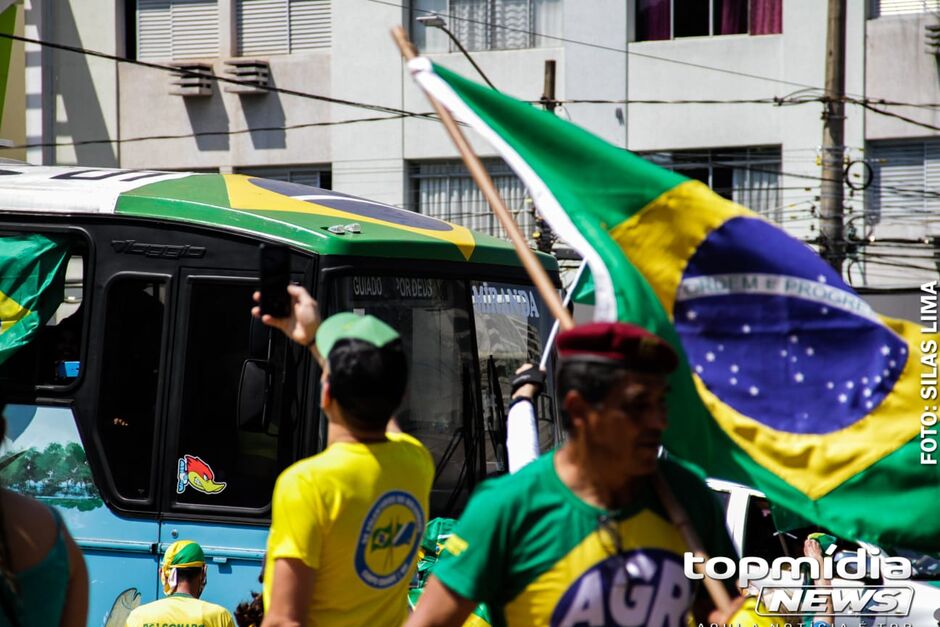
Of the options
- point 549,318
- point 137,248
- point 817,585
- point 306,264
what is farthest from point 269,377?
point 817,585

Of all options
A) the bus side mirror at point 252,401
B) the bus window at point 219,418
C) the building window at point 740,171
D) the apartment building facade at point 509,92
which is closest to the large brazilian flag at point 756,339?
the bus side mirror at point 252,401

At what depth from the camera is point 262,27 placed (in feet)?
80.0

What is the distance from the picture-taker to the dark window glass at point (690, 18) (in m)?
22.4

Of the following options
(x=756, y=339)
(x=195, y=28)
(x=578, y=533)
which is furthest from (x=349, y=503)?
(x=195, y=28)

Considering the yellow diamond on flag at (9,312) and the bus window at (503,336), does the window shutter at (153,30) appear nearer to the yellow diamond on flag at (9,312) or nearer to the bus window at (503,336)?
the yellow diamond on flag at (9,312)

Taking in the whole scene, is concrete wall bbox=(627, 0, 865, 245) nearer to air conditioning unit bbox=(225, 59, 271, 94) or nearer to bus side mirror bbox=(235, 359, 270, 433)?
air conditioning unit bbox=(225, 59, 271, 94)

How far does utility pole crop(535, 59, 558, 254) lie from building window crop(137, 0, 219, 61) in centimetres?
728

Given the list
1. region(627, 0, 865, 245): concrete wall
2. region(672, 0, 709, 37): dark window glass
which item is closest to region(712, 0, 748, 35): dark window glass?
region(672, 0, 709, 37): dark window glass

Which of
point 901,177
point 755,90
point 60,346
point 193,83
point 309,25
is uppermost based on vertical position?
point 309,25

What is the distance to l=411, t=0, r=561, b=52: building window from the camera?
22.9m

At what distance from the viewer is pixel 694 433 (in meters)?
4.06

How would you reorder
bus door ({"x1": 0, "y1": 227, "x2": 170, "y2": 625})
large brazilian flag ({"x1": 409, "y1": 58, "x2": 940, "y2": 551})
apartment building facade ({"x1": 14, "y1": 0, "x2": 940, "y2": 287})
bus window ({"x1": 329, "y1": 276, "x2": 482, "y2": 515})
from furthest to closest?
apartment building facade ({"x1": 14, "y1": 0, "x2": 940, "y2": 287}) < bus window ({"x1": 329, "y1": 276, "x2": 482, "y2": 515}) < bus door ({"x1": 0, "y1": 227, "x2": 170, "y2": 625}) < large brazilian flag ({"x1": 409, "y1": 58, "x2": 940, "y2": 551})

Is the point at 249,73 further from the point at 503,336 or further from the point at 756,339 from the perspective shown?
the point at 756,339

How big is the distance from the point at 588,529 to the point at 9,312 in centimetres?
527
